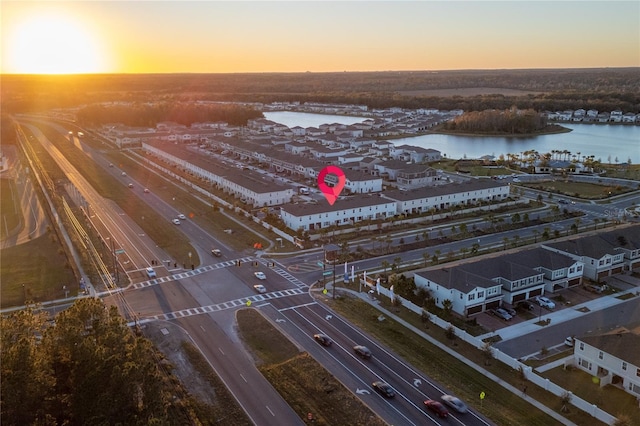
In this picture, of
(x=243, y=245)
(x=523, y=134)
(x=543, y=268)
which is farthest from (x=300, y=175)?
(x=523, y=134)

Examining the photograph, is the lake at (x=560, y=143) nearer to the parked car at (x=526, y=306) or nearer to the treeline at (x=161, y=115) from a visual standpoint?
the treeline at (x=161, y=115)

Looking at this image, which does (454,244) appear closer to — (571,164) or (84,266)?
(84,266)

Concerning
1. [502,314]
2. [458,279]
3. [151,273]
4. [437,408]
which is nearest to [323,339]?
[437,408]

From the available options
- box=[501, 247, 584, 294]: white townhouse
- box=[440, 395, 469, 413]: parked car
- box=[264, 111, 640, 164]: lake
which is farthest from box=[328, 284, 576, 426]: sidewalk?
box=[264, 111, 640, 164]: lake

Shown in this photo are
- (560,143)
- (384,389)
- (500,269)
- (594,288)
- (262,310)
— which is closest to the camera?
(384,389)

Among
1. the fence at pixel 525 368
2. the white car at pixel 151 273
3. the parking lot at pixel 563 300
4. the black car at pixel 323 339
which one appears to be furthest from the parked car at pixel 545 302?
the white car at pixel 151 273

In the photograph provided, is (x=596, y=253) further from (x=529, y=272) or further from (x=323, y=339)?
(x=323, y=339)

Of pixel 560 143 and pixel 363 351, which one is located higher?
pixel 560 143
